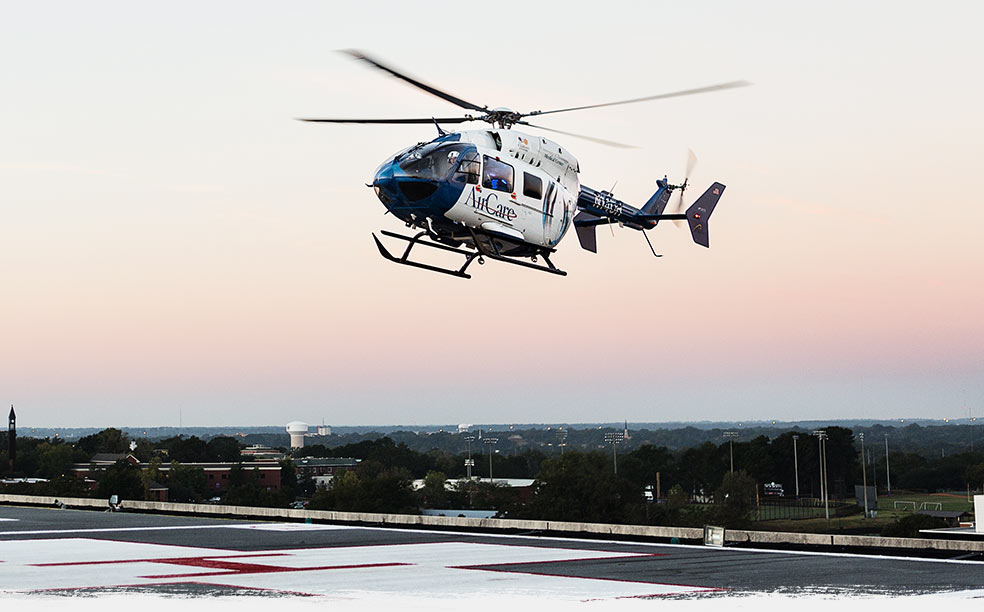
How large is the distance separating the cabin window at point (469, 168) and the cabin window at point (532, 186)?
252 centimetres

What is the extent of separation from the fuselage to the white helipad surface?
372 inches

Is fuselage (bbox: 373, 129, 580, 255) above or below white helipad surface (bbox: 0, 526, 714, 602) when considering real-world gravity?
above

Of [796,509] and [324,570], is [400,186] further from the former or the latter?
[796,509]

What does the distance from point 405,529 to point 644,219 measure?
1493 centimetres

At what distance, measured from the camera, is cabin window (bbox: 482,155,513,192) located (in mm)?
35031

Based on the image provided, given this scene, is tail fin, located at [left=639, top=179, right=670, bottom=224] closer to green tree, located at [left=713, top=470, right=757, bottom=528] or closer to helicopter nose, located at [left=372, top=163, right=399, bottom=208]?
helicopter nose, located at [left=372, top=163, right=399, bottom=208]

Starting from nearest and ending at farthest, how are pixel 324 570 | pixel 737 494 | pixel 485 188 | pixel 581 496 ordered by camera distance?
pixel 324 570 → pixel 485 188 → pixel 581 496 → pixel 737 494

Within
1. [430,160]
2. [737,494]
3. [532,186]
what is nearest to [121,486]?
[737,494]

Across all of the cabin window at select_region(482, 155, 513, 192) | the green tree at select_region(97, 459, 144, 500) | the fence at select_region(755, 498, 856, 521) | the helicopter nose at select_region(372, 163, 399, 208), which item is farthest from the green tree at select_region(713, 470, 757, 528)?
the helicopter nose at select_region(372, 163, 399, 208)

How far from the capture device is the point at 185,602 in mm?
23719

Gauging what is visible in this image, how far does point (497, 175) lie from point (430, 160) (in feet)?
8.64

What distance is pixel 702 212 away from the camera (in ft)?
166

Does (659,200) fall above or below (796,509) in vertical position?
above

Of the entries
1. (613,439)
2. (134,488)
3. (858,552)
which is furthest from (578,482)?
(858,552)
